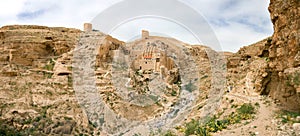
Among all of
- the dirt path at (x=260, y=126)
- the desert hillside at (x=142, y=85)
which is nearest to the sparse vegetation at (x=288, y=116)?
the desert hillside at (x=142, y=85)

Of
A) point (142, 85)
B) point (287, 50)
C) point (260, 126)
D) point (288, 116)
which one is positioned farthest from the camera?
point (142, 85)

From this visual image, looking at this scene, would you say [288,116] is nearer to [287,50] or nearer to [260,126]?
[260,126]

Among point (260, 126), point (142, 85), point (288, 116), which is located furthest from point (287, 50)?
point (142, 85)

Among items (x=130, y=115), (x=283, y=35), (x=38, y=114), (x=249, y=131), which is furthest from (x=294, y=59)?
(x=38, y=114)

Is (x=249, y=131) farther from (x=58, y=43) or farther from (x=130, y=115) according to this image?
(x=58, y=43)

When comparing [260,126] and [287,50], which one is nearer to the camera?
[260,126]

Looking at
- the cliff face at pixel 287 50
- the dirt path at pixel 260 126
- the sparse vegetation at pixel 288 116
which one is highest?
the cliff face at pixel 287 50

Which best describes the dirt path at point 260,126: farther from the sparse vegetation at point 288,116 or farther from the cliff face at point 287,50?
the cliff face at point 287,50

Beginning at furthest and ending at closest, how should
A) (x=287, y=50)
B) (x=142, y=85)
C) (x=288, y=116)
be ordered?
1. (x=142, y=85)
2. (x=287, y=50)
3. (x=288, y=116)

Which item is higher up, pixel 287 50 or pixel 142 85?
pixel 287 50

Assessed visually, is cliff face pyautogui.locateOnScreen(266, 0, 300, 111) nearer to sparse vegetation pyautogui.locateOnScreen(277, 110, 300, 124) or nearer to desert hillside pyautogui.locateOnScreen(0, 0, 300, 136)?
desert hillside pyautogui.locateOnScreen(0, 0, 300, 136)

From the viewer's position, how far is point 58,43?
88.4 ft

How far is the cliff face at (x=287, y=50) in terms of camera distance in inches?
397

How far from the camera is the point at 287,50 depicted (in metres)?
10.7
